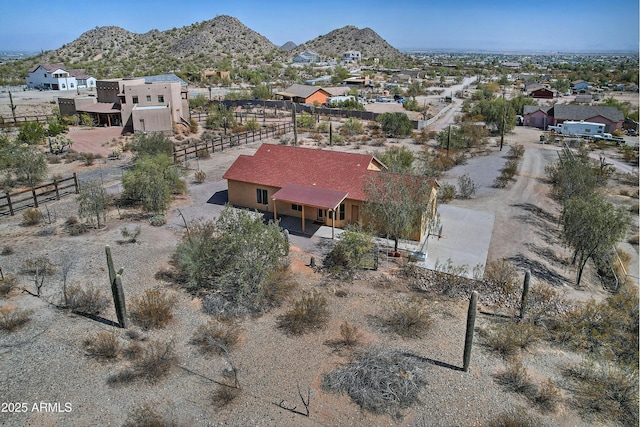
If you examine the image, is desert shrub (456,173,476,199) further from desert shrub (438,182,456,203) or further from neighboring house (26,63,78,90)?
neighboring house (26,63,78,90)

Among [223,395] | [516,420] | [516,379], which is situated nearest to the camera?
[516,420]

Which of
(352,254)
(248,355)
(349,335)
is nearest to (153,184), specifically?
(352,254)

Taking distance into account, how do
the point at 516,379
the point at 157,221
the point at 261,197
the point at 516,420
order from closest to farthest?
1. the point at 516,420
2. the point at 516,379
3. the point at 157,221
4. the point at 261,197

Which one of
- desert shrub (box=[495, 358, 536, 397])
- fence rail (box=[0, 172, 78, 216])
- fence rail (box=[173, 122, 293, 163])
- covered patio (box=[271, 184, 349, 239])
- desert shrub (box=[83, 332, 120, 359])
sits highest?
fence rail (box=[173, 122, 293, 163])

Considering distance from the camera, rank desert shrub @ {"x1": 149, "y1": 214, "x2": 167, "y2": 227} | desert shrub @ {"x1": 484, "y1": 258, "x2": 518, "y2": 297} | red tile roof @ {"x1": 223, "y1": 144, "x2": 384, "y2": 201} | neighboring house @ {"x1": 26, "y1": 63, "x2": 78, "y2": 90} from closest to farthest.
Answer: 1. desert shrub @ {"x1": 484, "y1": 258, "x2": 518, "y2": 297}
2. desert shrub @ {"x1": 149, "y1": 214, "x2": 167, "y2": 227}
3. red tile roof @ {"x1": 223, "y1": 144, "x2": 384, "y2": 201}
4. neighboring house @ {"x1": 26, "y1": 63, "x2": 78, "y2": 90}

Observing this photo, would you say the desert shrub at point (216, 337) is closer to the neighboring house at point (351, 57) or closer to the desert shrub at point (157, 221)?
the desert shrub at point (157, 221)

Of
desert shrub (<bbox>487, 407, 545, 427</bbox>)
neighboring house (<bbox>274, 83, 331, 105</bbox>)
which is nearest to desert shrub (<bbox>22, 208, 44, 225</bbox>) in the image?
desert shrub (<bbox>487, 407, 545, 427</bbox>)

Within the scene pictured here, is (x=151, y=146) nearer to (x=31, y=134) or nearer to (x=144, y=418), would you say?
(x=31, y=134)
